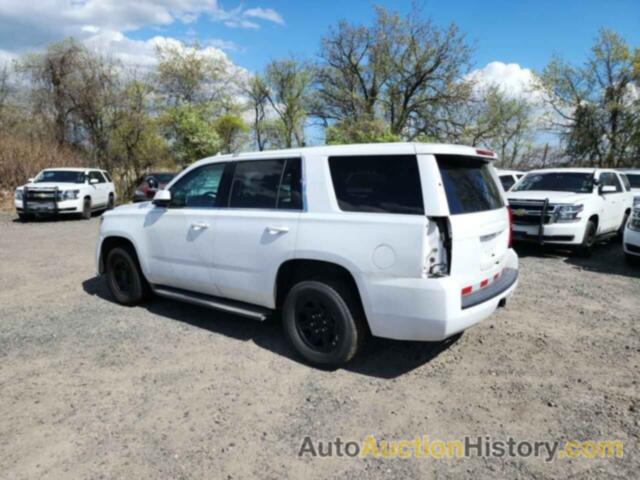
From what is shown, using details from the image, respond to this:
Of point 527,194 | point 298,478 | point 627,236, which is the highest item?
point 527,194

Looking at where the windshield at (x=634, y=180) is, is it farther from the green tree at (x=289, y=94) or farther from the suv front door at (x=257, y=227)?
the green tree at (x=289, y=94)

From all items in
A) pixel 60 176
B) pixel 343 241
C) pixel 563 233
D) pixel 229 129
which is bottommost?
pixel 563 233

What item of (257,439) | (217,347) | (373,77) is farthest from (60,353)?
(373,77)

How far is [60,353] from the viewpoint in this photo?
406 centimetres

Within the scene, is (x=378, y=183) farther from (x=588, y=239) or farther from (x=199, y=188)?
(x=588, y=239)

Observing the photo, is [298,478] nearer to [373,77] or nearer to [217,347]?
[217,347]

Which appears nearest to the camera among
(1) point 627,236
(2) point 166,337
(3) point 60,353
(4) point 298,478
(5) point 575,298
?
(4) point 298,478

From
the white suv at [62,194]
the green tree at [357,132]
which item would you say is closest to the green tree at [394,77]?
the green tree at [357,132]

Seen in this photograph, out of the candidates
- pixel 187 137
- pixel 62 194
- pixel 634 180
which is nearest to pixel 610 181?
pixel 634 180

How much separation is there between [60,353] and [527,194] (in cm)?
884

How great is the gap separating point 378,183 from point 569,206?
21.8ft

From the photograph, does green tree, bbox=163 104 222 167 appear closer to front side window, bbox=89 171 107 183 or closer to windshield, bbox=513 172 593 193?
front side window, bbox=89 171 107 183

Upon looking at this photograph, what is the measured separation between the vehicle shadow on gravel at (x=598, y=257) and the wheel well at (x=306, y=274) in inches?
241

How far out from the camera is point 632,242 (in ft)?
24.4
